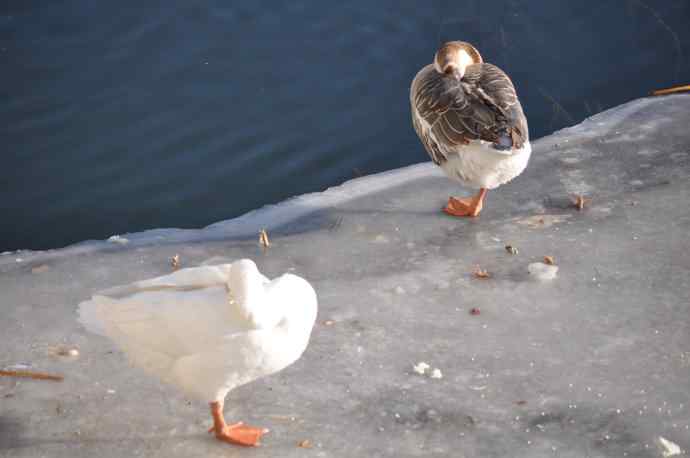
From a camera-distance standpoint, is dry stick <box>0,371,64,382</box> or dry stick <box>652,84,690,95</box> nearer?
dry stick <box>0,371,64,382</box>

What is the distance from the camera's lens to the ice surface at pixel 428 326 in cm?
337

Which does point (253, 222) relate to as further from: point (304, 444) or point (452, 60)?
point (304, 444)

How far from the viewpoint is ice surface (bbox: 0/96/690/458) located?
3365 millimetres

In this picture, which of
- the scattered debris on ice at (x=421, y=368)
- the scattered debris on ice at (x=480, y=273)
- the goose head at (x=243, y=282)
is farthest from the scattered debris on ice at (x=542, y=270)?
the goose head at (x=243, y=282)

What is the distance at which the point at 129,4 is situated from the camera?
800 cm

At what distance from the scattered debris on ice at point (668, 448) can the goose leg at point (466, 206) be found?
6.51ft

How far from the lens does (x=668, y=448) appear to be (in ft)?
10.6

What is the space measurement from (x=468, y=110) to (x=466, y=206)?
590mm

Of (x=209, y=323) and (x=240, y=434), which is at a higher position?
(x=209, y=323)

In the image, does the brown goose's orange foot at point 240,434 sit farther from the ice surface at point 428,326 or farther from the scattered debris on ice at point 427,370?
the scattered debris on ice at point 427,370

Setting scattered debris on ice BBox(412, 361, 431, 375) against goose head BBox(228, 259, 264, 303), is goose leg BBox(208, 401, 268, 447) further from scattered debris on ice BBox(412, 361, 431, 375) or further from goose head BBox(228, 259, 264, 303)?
scattered debris on ice BBox(412, 361, 431, 375)

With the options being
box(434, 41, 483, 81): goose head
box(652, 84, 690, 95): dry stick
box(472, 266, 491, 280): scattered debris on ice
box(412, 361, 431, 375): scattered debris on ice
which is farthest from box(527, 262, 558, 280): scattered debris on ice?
box(652, 84, 690, 95): dry stick

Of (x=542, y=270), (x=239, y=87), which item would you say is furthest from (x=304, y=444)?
(x=239, y=87)

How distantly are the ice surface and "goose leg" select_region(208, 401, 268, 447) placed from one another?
44mm
